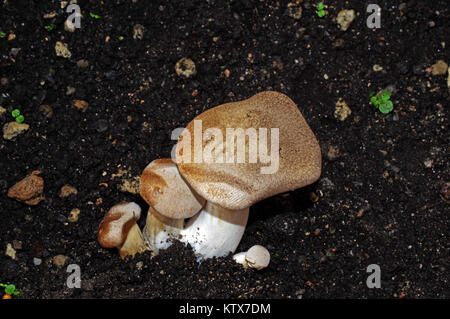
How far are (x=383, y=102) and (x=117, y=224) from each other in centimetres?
182

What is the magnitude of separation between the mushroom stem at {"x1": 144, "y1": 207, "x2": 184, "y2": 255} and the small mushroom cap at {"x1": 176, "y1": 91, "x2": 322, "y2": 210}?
0.47m

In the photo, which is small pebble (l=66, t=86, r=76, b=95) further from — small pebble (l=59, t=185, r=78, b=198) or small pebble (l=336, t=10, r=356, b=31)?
small pebble (l=336, t=10, r=356, b=31)

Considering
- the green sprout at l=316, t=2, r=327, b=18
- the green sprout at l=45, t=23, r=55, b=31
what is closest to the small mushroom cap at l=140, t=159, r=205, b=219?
the green sprout at l=45, t=23, r=55, b=31

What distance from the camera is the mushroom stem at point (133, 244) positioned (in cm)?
265

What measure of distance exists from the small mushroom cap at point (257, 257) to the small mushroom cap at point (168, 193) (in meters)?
0.42

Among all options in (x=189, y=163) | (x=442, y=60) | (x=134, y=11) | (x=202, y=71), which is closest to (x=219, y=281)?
(x=189, y=163)

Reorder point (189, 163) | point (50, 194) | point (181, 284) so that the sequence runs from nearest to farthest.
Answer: point (189, 163) → point (181, 284) → point (50, 194)

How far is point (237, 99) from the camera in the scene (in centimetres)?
300

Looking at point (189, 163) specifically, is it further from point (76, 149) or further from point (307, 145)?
point (76, 149)

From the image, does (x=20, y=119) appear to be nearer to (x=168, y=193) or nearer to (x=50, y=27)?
(x=50, y=27)

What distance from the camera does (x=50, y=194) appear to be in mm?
2803

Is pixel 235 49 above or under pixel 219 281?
above

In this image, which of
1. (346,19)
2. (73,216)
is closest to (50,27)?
(73,216)

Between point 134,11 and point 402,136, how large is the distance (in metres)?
1.91
